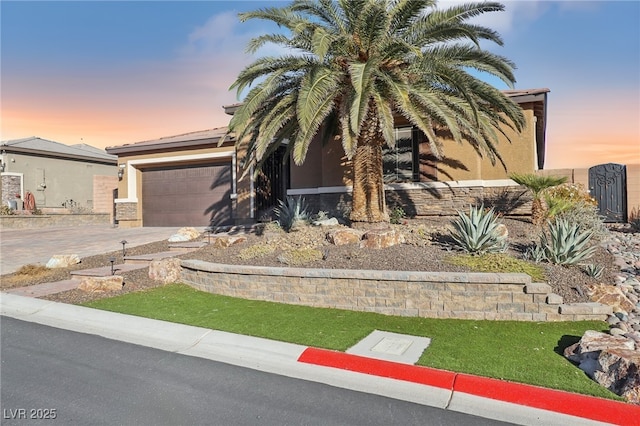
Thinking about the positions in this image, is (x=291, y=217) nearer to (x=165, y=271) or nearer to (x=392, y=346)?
(x=165, y=271)

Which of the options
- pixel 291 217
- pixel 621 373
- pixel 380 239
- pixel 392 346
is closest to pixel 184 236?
pixel 291 217

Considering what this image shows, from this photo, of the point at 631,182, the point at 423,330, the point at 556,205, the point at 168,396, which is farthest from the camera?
the point at 631,182

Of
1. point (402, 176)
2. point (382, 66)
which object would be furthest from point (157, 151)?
point (382, 66)

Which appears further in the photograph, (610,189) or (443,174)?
(443,174)

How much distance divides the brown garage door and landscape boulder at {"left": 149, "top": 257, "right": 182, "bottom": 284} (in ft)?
23.6

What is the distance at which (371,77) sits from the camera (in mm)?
9172

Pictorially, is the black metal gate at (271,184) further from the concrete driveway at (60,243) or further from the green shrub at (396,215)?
the green shrub at (396,215)

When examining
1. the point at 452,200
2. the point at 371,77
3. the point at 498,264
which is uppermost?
the point at 371,77

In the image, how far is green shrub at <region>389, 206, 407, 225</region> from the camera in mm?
12144

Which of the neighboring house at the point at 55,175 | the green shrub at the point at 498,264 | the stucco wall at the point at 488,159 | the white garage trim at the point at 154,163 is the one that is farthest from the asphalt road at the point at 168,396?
the neighboring house at the point at 55,175

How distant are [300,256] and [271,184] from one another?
857 cm

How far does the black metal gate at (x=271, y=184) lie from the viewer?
16484 millimetres

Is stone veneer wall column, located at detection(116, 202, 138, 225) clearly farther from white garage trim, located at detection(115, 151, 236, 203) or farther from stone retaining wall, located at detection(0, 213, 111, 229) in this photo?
stone retaining wall, located at detection(0, 213, 111, 229)

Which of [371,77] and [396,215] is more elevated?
[371,77]
